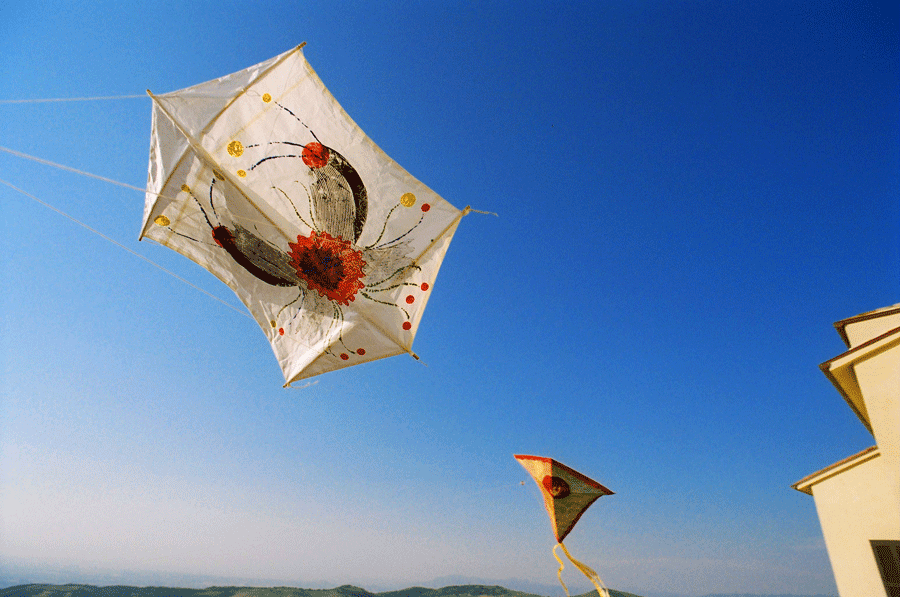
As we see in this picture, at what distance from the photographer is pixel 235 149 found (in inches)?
285

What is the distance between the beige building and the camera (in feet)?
19.3

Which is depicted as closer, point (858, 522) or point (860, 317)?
point (858, 522)

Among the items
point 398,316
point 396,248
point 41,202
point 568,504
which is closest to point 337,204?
point 396,248

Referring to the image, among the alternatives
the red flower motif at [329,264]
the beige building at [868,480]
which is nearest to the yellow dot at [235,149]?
the red flower motif at [329,264]

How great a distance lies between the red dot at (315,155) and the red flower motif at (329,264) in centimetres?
130

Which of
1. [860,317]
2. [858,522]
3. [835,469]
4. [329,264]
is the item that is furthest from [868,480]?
[329,264]

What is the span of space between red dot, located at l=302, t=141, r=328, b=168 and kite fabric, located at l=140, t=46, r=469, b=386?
24 mm

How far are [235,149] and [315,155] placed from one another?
1.33m

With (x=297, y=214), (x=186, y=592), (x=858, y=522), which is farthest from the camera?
(x=186, y=592)

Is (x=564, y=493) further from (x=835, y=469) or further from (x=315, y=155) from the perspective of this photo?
(x=315, y=155)

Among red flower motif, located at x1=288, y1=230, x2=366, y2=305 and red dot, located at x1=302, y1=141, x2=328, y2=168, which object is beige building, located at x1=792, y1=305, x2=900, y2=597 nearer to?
red flower motif, located at x1=288, y1=230, x2=366, y2=305

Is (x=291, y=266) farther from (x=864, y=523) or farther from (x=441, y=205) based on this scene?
(x=864, y=523)

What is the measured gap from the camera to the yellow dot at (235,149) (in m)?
7.18

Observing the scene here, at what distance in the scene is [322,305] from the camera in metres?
9.18
